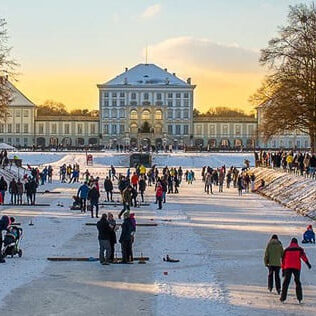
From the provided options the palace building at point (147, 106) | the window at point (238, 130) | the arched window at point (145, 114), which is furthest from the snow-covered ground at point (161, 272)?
the arched window at point (145, 114)

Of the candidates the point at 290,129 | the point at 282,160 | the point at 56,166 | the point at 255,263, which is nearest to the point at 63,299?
the point at 255,263

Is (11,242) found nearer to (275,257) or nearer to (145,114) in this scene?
(275,257)

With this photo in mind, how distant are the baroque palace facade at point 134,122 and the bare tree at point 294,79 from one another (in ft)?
241

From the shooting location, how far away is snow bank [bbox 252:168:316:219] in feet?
90.7

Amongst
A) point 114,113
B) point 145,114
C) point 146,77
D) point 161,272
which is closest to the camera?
point 161,272

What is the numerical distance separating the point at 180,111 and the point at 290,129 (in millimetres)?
81704

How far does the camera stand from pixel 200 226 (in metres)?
22.8

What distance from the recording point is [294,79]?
40375 millimetres

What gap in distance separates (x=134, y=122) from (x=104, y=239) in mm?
107026

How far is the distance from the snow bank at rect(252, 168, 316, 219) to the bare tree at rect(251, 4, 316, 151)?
2.73 m

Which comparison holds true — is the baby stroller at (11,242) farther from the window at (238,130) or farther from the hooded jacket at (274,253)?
the window at (238,130)

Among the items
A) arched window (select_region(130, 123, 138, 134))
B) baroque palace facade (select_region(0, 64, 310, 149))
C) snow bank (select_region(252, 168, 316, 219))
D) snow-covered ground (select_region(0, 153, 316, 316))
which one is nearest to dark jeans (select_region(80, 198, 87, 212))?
snow-covered ground (select_region(0, 153, 316, 316))

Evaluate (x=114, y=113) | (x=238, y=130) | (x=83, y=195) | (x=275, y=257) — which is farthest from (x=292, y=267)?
(x=114, y=113)

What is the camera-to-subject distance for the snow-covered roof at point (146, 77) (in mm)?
123938
